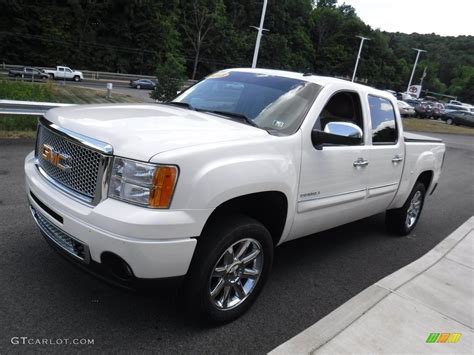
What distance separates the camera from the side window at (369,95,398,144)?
458 centimetres

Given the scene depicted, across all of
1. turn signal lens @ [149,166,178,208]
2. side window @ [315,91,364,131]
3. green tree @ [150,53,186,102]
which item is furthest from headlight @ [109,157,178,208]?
green tree @ [150,53,186,102]

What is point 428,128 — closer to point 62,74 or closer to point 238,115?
point 238,115

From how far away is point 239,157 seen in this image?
297 centimetres

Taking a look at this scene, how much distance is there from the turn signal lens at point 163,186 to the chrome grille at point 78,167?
0.37 m

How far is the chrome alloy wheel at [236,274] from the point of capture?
3.09m

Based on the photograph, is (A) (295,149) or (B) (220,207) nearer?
(B) (220,207)

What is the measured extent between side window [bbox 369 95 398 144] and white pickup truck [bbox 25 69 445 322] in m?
0.05

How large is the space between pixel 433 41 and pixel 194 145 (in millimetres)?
153609

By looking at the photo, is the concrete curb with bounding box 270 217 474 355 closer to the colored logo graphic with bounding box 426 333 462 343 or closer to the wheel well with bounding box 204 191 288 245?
the colored logo graphic with bounding box 426 333 462 343

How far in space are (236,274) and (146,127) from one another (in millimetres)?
1243

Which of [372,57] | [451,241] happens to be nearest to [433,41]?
[372,57]

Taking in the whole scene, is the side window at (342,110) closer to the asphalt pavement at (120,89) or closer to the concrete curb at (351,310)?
the concrete curb at (351,310)

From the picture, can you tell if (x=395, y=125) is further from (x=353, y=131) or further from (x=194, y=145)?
(x=194, y=145)

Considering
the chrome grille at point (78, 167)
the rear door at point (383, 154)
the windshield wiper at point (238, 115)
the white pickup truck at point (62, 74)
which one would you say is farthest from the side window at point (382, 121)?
the white pickup truck at point (62, 74)
